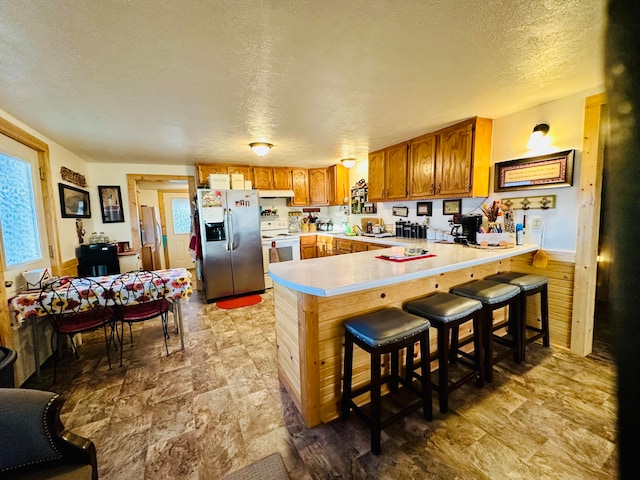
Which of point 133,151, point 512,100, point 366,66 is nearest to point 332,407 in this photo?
point 366,66

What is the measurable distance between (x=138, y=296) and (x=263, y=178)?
3.08 metres

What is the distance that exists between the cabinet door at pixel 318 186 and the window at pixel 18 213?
150 inches

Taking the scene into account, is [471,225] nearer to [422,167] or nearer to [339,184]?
[422,167]

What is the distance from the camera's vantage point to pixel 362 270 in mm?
1932

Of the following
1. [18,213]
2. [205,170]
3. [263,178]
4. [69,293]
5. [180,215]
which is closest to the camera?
[69,293]

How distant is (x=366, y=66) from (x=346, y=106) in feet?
2.06

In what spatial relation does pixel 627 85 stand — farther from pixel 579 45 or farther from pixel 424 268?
pixel 579 45

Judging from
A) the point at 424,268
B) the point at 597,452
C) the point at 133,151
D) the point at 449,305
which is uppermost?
the point at 133,151

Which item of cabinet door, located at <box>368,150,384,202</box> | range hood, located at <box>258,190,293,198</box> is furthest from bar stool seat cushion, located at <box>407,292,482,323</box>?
range hood, located at <box>258,190,293,198</box>

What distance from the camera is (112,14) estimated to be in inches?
53.5

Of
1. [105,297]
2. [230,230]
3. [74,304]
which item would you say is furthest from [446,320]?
[230,230]

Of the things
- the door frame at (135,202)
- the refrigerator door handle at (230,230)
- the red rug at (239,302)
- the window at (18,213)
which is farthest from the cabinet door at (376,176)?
the window at (18,213)

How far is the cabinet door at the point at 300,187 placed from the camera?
211 inches

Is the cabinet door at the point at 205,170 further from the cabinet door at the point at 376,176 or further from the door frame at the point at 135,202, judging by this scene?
the cabinet door at the point at 376,176
